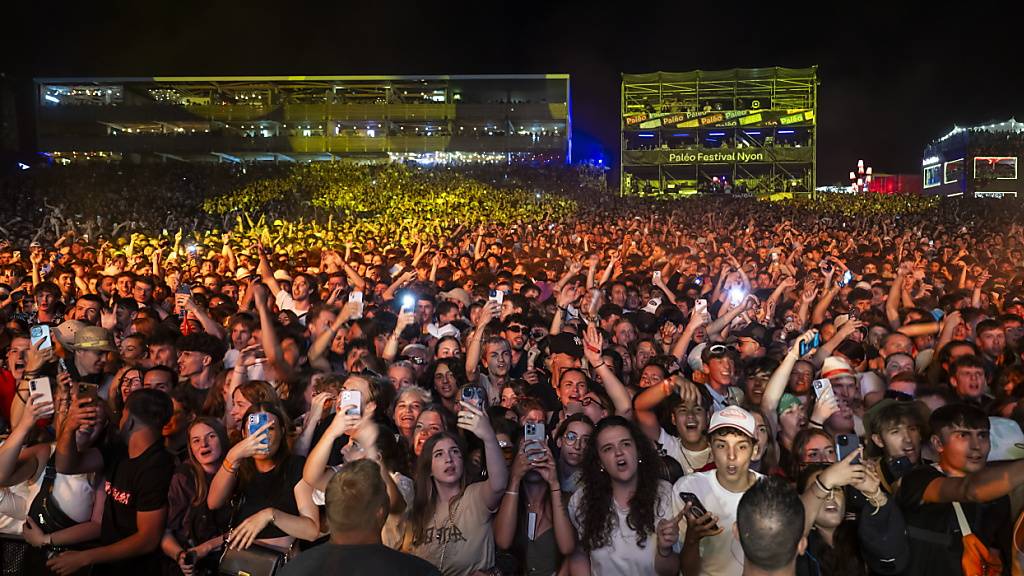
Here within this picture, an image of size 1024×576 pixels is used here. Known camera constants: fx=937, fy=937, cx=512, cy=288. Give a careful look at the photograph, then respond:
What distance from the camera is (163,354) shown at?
6602mm

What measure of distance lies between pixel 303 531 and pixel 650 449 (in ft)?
5.30

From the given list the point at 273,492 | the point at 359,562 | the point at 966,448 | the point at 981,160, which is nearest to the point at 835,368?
the point at 966,448

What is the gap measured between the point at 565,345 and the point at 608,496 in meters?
3.07

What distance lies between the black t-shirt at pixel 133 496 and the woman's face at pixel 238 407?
63cm

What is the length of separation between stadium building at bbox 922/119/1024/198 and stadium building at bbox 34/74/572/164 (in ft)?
Result: 93.9

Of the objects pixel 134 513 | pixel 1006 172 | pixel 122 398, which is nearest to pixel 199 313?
pixel 122 398

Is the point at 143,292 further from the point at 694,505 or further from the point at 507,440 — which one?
the point at 694,505

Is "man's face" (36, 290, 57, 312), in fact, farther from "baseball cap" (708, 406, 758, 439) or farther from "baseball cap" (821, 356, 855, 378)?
"baseball cap" (708, 406, 758, 439)

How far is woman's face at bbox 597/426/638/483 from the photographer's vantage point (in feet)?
13.7

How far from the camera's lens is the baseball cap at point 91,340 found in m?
6.26

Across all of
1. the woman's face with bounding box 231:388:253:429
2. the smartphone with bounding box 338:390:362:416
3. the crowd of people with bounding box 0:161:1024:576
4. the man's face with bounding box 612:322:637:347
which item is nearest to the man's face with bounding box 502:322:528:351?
the crowd of people with bounding box 0:161:1024:576

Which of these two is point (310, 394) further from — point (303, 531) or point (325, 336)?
point (303, 531)

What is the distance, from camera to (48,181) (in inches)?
1497

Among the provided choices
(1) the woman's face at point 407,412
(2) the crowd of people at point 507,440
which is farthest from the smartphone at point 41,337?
(1) the woman's face at point 407,412
